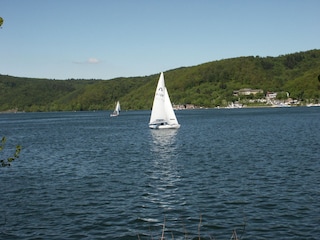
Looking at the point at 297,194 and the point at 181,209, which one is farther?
the point at 297,194

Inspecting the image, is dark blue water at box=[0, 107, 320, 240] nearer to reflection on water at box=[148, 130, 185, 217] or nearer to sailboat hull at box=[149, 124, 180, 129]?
reflection on water at box=[148, 130, 185, 217]

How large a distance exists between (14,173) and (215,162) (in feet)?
69.4

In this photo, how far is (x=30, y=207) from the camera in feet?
84.2

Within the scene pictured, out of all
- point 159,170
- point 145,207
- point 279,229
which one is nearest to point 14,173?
point 159,170

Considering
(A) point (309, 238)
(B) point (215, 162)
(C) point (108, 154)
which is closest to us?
(A) point (309, 238)

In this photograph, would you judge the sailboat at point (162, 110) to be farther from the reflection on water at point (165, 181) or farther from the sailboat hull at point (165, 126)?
the reflection on water at point (165, 181)

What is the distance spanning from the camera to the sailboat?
84812mm

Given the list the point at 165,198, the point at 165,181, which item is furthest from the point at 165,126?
the point at 165,198

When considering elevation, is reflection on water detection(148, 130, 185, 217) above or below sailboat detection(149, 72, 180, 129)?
below

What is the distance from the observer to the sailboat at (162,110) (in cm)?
8481

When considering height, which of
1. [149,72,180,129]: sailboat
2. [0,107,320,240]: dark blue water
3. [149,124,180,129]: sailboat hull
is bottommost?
[0,107,320,240]: dark blue water

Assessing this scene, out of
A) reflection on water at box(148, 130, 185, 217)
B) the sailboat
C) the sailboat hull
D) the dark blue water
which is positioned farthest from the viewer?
the sailboat hull

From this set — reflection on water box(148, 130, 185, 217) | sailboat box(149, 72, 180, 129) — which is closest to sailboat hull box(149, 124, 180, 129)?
sailboat box(149, 72, 180, 129)

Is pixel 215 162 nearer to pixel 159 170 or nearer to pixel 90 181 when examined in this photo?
pixel 159 170
